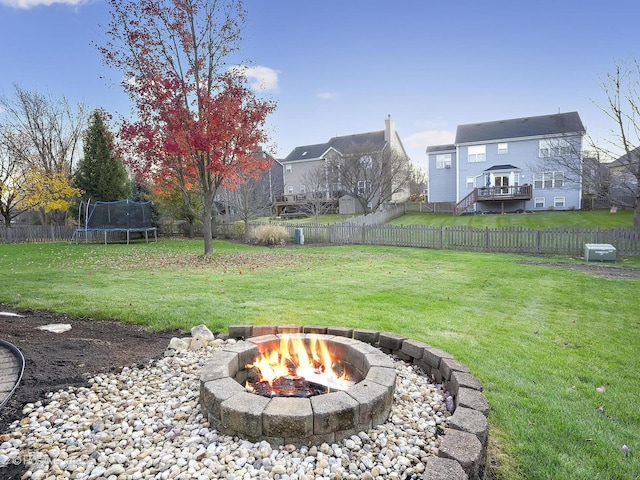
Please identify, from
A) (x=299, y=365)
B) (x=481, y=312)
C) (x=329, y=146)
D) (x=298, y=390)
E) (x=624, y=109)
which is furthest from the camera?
(x=329, y=146)

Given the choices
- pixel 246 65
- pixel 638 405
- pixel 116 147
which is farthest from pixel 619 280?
pixel 116 147

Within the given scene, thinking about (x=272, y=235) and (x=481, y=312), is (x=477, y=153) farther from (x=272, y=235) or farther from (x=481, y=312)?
(x=481, y=312)

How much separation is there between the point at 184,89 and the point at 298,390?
11.4m

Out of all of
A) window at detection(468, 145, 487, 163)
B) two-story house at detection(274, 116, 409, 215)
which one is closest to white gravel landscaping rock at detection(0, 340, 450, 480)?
two-story house at detection(274, 116, 409, 215)

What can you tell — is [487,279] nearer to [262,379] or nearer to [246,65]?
[262,379]

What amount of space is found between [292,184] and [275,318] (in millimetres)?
36488

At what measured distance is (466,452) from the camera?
6.80 ft

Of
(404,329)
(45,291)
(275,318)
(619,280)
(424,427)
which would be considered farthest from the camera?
(619,280)

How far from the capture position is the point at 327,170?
3133cm

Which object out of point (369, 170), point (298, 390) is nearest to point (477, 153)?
point (369, 170)

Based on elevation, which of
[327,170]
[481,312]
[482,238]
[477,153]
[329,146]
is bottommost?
[481,312]

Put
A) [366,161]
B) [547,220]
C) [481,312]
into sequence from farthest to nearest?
1. [366,161]
2. [547,220]
3. [481,312]

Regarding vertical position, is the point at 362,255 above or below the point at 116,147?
below

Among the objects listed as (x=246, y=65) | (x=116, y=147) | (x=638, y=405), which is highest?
(x=246, y=65)
